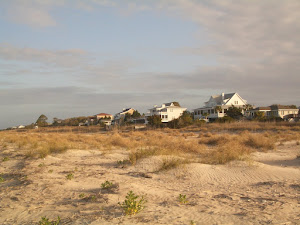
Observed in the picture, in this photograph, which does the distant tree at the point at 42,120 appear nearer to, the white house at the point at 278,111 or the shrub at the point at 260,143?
the white house at the point at 278,111

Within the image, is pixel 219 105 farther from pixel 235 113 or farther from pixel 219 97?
pixel 235 113

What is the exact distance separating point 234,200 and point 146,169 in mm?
4277

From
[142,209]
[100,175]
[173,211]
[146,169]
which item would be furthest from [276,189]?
[100,175]

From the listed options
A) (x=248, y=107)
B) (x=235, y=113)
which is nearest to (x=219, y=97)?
(x=248, y=107)

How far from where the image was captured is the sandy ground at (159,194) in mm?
5066

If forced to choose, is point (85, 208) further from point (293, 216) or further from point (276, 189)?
point (276, 189)

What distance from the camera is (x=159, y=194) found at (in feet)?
21.9

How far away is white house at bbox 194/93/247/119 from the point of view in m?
55.8

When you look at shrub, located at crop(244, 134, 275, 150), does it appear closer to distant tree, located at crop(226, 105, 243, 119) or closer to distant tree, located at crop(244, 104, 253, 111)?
distant tree, located at crop(226, 105, 243, 119)

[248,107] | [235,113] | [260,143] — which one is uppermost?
[248,107]

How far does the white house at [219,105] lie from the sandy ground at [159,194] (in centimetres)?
4550

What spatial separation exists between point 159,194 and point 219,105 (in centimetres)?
5361

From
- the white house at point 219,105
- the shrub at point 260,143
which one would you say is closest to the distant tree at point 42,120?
the white house at point 219,105

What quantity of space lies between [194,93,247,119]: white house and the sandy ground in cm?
4550
